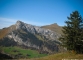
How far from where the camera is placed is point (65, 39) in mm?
44219

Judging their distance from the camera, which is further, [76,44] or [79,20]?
[79,20]

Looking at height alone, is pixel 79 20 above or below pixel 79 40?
above

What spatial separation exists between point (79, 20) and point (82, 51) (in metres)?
10.9

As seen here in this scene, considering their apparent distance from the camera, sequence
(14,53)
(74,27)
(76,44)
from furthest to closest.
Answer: (14,53), (74,27), (76,44)

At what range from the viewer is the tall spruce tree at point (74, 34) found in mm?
42003

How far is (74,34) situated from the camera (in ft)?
144

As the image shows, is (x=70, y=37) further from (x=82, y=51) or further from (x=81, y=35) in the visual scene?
(x=82, y=51)

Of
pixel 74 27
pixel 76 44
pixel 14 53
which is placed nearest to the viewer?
pixel 76 44

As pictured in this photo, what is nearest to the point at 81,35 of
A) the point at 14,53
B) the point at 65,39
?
the point at 65,39

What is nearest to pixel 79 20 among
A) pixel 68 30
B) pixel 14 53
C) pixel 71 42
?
pixel 68 30

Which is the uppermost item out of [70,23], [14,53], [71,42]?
[70,23]

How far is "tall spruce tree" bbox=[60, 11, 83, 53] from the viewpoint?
42.0 m

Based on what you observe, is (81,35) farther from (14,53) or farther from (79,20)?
(14,53)

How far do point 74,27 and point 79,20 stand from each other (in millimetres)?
3268
